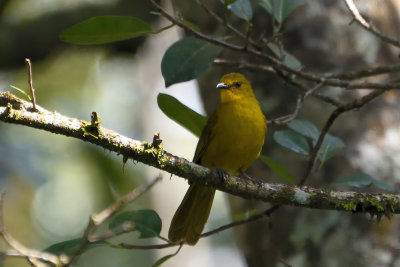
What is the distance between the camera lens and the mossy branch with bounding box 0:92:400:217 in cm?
254

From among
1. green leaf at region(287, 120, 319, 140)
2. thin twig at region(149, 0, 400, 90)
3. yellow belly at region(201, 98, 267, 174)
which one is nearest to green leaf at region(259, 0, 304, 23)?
thin twig at region(149, 0, 400, 90)

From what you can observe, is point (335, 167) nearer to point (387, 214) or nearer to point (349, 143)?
point (349, 143)

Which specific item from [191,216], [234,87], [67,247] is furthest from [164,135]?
[67,247]

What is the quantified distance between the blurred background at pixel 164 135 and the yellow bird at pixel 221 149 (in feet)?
1.08

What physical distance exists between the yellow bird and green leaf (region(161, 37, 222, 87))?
64 centimetres

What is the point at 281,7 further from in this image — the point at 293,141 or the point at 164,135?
the point at 164,135

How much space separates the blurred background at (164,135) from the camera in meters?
4.29

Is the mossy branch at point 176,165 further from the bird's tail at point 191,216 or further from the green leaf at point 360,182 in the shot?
the bird's tail at point 191,216

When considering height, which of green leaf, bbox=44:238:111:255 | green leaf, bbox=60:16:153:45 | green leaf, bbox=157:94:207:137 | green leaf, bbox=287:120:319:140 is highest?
green leaf, bbox=287:120:319:140

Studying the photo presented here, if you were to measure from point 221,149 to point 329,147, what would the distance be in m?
0.96

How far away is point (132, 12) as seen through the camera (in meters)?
6.74

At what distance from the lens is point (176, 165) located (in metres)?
2.87

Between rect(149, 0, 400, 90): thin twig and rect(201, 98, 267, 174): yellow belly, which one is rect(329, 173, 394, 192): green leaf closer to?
rect(149, 0, 400, 90): thin twig

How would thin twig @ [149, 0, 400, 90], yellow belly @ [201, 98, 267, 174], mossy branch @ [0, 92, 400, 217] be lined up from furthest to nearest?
yellow belly @ [201, 98, 267, 174] → thin twig @ [149, 0, 400, 90] → mossy branch @ [0, 92, 400, 217]
